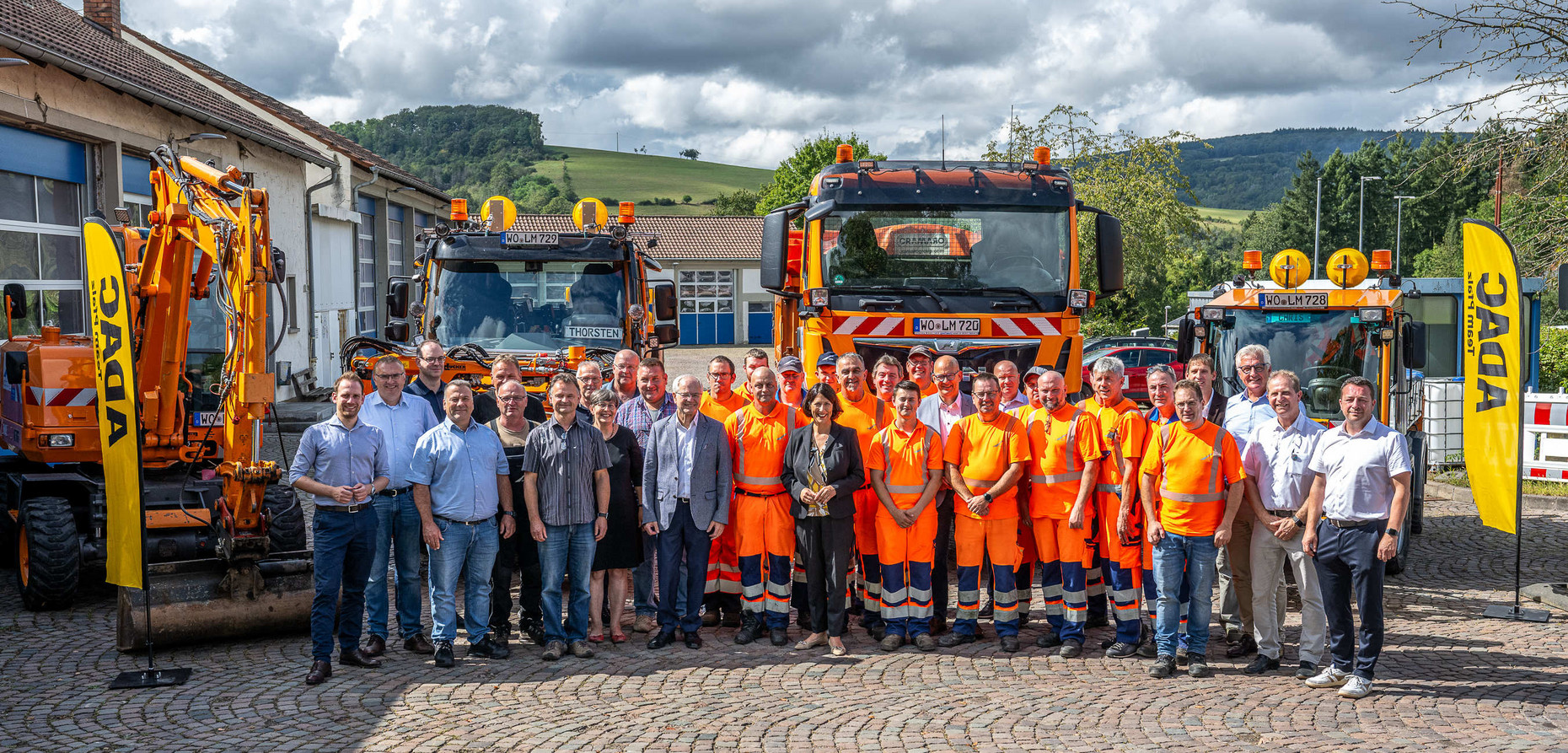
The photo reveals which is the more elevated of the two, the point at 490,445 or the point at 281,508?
the point at 490,445

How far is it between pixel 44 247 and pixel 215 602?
1028 centimetres

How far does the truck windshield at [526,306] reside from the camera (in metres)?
Answer: 10.9

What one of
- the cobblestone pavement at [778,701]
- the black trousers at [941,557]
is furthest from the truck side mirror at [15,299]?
the black trousers at [941,557]

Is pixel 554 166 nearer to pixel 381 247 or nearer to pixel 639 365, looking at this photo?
pixel 381 247

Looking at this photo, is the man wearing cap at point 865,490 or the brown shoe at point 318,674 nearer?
the brown shoe at point 318,674

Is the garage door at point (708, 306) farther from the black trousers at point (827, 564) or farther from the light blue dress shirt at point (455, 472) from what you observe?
the light blue dress shirt at point (455, 472)

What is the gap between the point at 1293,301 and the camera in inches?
383

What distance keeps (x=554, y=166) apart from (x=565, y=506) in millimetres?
122000

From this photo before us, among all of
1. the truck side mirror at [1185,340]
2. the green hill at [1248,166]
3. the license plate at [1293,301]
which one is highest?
the green hill at [1248,166]

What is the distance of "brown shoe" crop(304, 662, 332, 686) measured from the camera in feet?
21.7

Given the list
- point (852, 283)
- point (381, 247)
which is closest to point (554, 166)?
point (381, 247)

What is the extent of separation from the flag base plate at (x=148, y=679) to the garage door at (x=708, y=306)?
40027 mm

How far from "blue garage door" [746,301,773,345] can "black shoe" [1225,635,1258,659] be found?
40.4 m

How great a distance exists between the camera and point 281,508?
8500 mm
